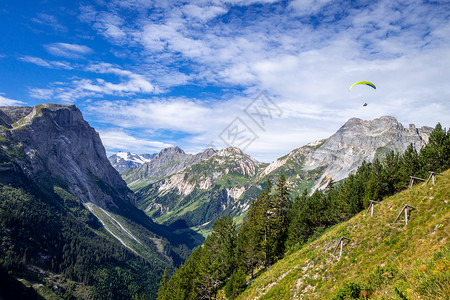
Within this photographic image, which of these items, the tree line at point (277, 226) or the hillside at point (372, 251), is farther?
the tree line at point (277, 226)

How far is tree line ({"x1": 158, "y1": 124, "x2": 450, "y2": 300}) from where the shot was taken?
49781 millimetres

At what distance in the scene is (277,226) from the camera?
2042 inches

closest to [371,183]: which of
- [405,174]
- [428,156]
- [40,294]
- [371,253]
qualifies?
[405,174]

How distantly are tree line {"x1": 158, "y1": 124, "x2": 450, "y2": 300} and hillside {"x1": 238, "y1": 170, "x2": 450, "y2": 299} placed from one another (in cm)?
1634

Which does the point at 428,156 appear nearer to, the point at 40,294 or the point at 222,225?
the point at 222,225

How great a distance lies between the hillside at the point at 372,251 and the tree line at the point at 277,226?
16.3 metres

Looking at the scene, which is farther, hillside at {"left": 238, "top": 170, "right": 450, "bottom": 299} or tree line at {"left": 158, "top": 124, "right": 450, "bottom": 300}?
tree line at {"left": 158, "top": 124, "right": 450, "bottom": 300}

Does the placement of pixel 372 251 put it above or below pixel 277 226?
above

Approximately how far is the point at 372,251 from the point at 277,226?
28958mm

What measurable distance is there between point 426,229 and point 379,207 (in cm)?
999

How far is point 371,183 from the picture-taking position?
51.0 meters

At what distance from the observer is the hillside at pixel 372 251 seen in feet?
58.8

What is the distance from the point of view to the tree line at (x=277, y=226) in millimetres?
49781

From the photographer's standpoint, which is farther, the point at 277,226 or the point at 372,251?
the point at 277,226
